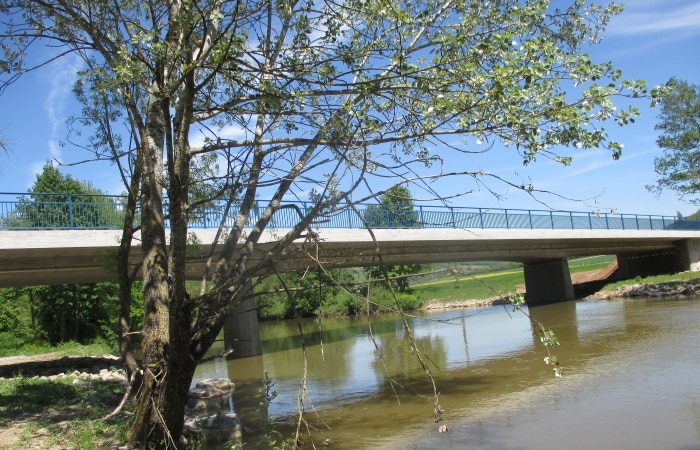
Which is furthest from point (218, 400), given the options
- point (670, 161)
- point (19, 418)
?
point (670, 161)

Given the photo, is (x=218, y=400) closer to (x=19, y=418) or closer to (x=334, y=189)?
(x=19, y=418)

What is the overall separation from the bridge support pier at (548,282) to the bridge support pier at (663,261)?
8391mm

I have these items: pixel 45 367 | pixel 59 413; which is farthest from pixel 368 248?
pixel 45 367

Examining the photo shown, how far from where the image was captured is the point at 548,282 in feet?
132

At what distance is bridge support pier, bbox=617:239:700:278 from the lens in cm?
4191

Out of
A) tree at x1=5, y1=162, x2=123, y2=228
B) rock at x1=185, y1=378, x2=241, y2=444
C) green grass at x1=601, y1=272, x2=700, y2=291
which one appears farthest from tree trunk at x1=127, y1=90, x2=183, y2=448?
green grass at x1=601, y1=272, x2=700, y2=291

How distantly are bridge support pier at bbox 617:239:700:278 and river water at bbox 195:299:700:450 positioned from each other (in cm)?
2400

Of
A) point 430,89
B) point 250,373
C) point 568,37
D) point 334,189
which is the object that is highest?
point 568,37

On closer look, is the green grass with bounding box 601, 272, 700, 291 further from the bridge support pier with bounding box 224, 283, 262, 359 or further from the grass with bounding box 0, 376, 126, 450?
the grass with bounding box 0, 376, 126, 450

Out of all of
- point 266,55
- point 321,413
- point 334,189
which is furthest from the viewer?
point 321,413

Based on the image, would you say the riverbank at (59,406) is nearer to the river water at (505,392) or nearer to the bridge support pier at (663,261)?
the river water at (505,392)

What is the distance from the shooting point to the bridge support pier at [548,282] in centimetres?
3950

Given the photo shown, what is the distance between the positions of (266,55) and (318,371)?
36.4 ft

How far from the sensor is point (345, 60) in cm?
677
